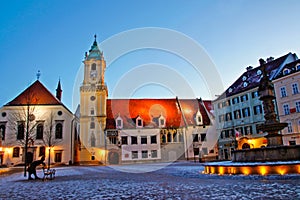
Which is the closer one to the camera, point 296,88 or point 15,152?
point 296,88

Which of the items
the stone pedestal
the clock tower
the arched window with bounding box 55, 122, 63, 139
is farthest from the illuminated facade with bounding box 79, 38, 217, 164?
the stone pedestal

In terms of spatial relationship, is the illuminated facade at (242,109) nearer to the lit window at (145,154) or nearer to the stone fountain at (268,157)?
the lit window at (145,154)

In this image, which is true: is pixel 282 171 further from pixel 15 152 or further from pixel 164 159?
pixel 15 152

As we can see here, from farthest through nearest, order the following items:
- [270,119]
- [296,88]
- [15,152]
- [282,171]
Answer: [15,152] → [296,88] → [270,119] → [282,171]

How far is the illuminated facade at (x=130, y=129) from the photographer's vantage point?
153ft

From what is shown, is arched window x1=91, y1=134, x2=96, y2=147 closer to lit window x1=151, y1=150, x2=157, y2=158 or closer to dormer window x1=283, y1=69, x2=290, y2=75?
lit window x1=151, y1=150, x2=157, y2=158

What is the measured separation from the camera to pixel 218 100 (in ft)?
153

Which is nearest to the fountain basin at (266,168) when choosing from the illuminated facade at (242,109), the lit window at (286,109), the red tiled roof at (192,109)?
the lit window at (286,109)

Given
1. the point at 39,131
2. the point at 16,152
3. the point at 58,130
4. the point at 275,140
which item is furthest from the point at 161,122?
the point at 275,140

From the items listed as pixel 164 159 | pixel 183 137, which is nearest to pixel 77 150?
pixel 164 159

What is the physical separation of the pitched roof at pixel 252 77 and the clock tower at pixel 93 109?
23.6m

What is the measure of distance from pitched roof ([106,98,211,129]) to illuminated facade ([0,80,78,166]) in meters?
8.35

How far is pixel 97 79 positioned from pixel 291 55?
3502 cm

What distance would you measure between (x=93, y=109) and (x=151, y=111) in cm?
1230
